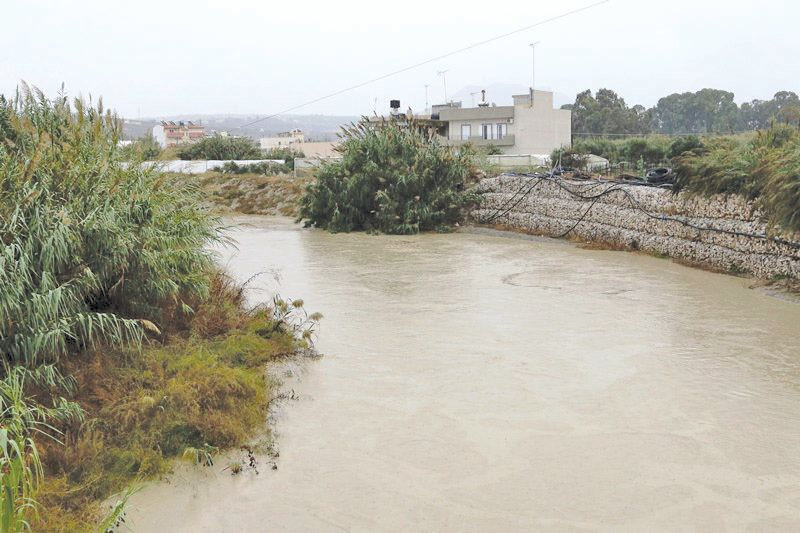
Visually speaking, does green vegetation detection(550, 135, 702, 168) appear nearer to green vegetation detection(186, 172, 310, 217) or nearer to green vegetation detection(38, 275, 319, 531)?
green vegetation detection(186, 172, 310, 217)

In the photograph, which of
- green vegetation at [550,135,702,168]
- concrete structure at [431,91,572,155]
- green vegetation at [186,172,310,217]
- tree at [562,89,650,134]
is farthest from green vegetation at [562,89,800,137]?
green vegetation at [186,172,310,217]

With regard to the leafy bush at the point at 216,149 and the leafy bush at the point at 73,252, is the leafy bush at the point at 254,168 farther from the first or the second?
the leafy bush at the point at 73,252

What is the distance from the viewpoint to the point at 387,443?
633cm

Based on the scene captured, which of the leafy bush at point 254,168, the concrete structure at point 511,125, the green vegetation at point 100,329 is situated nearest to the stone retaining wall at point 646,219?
the green vegetation at point 100,329

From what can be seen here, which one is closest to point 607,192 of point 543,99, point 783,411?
point 783,411

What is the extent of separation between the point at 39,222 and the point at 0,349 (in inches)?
47.1

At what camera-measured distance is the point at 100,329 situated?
24.3 ft

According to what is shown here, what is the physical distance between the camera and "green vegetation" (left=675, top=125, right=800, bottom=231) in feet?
40.2

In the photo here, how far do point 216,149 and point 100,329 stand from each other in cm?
4711

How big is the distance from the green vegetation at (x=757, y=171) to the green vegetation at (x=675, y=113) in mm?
67686

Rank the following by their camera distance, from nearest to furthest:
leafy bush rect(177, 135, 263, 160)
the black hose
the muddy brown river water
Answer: the muddy brown river water
the black hose
leafy bush rect(177, 135, 263, 160)

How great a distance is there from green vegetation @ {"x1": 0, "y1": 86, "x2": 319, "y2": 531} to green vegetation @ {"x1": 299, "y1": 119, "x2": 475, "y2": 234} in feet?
43.5

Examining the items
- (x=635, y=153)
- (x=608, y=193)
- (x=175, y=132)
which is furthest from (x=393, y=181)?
(x=175, y=132)

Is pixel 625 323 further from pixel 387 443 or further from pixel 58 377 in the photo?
pixel 58 377
